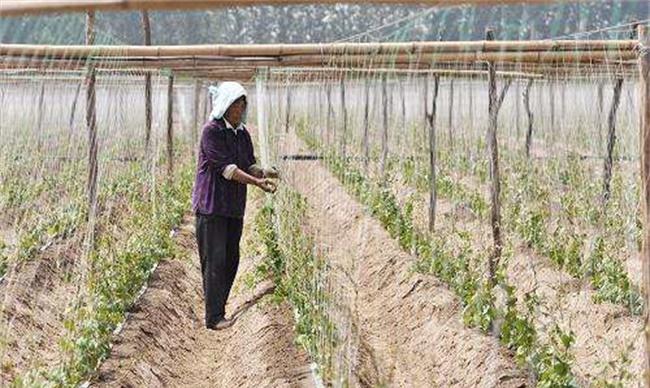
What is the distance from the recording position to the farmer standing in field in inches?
270

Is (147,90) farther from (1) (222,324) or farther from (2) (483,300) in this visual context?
(2) (483,300)

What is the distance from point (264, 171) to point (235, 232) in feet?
1.60

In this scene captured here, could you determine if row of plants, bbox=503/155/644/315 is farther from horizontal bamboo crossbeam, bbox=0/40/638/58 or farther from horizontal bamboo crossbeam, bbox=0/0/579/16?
horizontal bamboo crossbeam, bbox=0/0/579/16

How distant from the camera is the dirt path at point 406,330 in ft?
18.7

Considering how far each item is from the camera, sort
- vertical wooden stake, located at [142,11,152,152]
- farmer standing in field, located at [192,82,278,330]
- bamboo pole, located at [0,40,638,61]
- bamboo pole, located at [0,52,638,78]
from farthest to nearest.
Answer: vertical wooden stake, located at [142,11,152,152] → farmer standing in field, located at [192,82,278,330] → bamboo pole, located at [0,52,638,78] → bamboo pole, located at [0,40,638,61]

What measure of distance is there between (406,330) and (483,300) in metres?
1.18

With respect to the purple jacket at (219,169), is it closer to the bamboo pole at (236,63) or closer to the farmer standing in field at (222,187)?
the farmer standing in field at (222,187)

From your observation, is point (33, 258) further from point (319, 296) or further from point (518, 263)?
point (518, 263)

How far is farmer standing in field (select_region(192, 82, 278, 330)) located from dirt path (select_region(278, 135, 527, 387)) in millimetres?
645

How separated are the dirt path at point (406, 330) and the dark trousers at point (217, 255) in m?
0.61

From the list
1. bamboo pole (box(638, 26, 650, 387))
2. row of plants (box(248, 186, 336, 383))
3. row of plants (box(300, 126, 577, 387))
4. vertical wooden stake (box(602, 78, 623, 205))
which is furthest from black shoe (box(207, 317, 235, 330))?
bamboo pole (box(638, 26, 650, 387))


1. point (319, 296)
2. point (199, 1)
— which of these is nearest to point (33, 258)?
point (319, 296)

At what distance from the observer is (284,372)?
5820 mm

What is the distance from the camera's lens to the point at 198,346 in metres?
7.56
